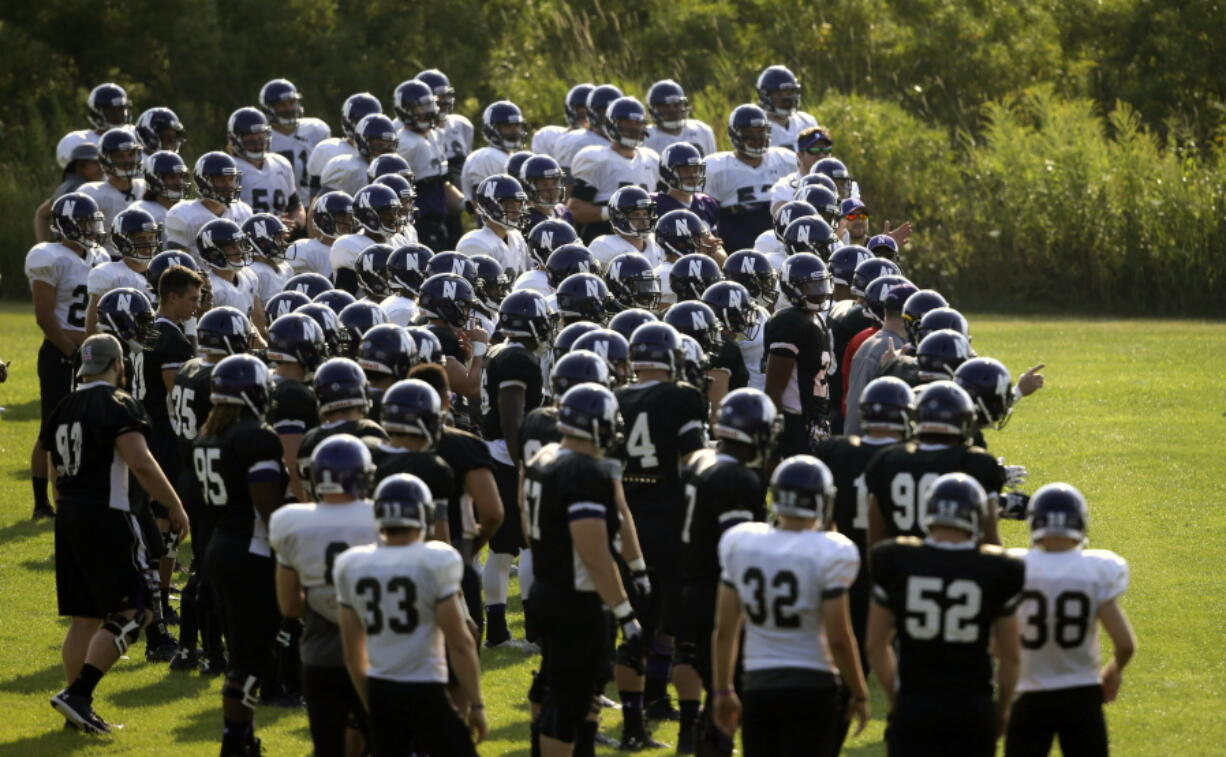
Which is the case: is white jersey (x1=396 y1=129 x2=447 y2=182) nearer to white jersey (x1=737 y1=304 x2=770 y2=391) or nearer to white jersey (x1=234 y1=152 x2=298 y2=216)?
white jersey (x1=234 y1=152 x2=298 y2=216)

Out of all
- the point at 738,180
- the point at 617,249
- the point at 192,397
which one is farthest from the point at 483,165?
the point at 192,397

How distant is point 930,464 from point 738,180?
7.97 metres

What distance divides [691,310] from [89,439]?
121 inches

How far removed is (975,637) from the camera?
621 cm

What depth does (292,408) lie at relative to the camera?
8719 millimetres

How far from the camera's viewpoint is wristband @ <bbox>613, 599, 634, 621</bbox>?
7.15m

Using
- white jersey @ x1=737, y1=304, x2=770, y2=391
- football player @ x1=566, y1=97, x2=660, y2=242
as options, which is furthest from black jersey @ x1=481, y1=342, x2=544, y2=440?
football player @ x1=566, y1=97, x2=660, y2=242

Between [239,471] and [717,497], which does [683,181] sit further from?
[717,497]

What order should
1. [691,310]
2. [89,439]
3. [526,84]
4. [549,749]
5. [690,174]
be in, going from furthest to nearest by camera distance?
[526,84], [690,174], [691,310], [89,439], [549,749]

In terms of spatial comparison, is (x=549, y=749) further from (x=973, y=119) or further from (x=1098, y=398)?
(x=973, y=119)

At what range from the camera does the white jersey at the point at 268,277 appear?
1266 centimetres

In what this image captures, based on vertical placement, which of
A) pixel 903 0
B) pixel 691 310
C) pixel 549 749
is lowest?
pixel 549 749

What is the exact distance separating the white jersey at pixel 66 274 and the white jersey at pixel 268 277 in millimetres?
1029

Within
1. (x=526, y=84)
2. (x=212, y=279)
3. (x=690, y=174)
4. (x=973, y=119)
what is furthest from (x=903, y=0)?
(x=212, y=279)
